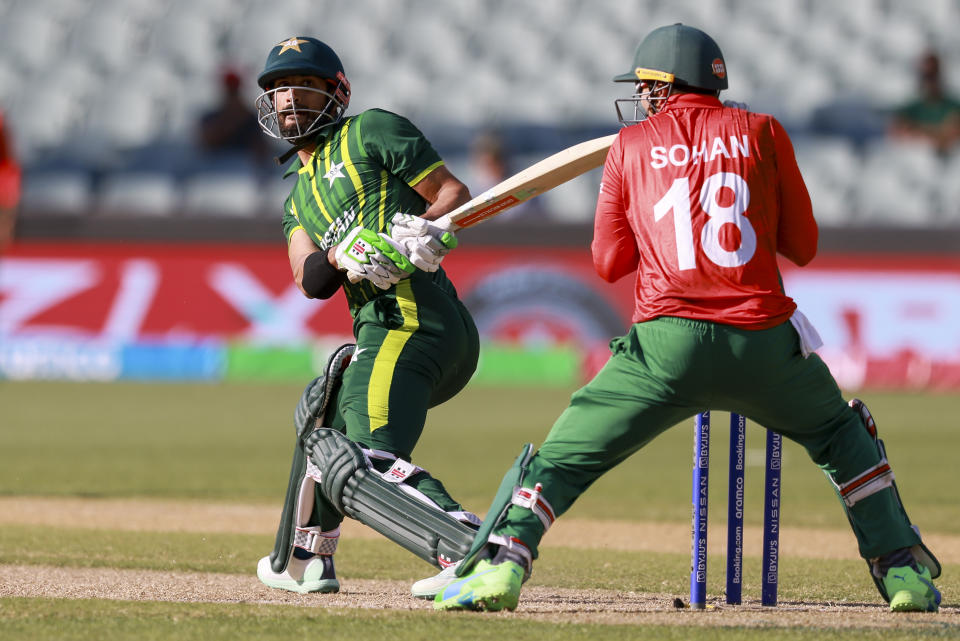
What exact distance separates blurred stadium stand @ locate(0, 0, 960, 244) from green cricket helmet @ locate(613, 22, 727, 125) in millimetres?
12882

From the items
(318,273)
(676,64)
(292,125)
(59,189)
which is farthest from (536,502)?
(59,189)

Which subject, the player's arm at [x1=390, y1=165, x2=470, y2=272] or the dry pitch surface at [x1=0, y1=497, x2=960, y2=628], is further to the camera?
the player's arm at [x1=390, y1=165, x2=470, y2=272]

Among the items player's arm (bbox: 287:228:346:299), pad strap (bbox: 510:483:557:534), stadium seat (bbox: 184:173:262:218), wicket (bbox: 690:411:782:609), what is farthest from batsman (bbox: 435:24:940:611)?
stadium seat (bbox: 184:173:262:218)

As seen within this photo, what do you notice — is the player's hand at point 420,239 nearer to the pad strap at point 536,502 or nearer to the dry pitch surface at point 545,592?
the pad strap at point 536,502

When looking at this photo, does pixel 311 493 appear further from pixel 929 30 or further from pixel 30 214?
pixel 929 30

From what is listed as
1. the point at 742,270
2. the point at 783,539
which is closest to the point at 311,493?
the point at 742,270

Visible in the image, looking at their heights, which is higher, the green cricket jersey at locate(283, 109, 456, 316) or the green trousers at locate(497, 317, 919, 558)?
the green cricket jersey at locate(283, 109, 456, 316)

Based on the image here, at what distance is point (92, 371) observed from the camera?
16906 millimetres

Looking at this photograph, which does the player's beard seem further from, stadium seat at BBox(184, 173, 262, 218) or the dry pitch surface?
stadium seat at BBox(184, 173, 262, 218)

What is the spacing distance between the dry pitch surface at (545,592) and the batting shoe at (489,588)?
129 millimetres

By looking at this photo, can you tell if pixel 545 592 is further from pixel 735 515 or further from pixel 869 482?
pixel 869 482

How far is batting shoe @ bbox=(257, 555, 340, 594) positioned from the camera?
485cm

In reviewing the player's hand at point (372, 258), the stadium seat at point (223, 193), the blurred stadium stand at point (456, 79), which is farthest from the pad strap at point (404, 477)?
the stadium seat at point (223, 193)

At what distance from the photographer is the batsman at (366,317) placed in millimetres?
4441
